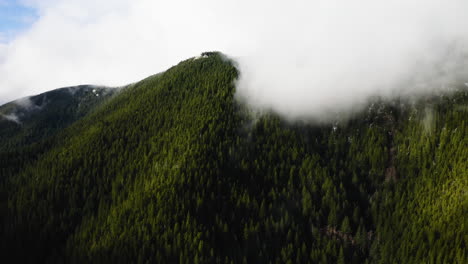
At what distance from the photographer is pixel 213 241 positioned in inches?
4892

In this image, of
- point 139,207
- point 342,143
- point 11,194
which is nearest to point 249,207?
point 139,207

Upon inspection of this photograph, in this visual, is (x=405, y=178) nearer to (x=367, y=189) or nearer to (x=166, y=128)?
(x=367, y=189)

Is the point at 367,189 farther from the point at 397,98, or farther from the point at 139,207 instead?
the point at 139,207

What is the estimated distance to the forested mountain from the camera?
396 feet

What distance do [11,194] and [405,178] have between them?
7241 inches

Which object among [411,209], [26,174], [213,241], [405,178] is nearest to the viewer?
[213,241]

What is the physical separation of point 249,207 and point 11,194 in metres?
113

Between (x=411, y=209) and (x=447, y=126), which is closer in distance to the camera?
(x=411, y=209)

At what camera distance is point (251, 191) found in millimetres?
151000

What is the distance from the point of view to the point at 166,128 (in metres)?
193

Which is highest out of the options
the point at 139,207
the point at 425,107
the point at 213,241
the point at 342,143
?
the point at 425,107

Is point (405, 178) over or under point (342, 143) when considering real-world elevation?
under

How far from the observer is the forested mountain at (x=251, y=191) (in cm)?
12075

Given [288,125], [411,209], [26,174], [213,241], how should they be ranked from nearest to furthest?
[213,241] → [411,209] → [26,174] → [288,125]
